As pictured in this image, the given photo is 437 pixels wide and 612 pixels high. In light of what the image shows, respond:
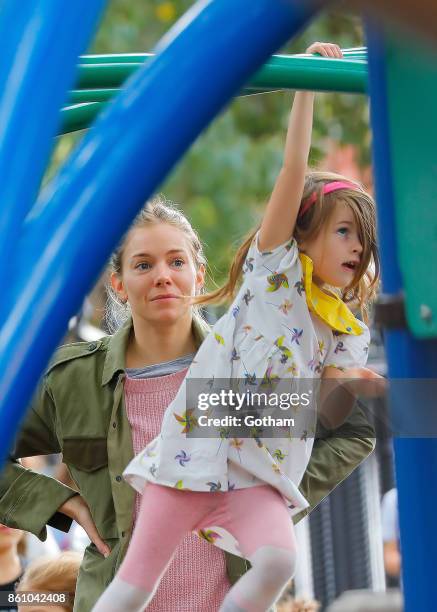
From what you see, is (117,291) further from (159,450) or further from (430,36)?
(430,36)

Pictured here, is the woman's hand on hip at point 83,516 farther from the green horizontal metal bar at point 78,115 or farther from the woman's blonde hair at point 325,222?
the green horizontal metal bar at point 78,115

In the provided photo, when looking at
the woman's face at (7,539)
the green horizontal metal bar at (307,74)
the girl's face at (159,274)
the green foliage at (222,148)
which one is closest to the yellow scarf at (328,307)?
the green horizontal metal bar at (307,74)

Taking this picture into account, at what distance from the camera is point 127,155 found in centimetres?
100

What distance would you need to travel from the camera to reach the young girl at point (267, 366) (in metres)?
1.67

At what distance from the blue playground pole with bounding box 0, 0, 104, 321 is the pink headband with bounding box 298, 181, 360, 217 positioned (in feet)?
2.33

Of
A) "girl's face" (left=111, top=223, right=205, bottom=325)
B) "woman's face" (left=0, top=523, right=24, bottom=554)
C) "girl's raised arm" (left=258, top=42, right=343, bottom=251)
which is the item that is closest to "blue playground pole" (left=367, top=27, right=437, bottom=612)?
"girl's raised arm" (left=258, top=42, right=343, bottom=251)

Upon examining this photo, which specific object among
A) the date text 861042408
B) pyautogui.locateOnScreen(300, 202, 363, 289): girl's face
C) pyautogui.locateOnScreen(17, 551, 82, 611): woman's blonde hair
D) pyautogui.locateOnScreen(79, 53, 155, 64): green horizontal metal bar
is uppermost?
pyautogui.locateOnScreen(79, 53, 155, 64): green horizontal metal bar

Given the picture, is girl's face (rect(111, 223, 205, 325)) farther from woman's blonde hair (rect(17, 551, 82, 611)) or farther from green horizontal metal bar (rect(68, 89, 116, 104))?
woman's blonde hair (rect(17, 551, 82, 611))

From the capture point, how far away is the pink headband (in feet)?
5.65

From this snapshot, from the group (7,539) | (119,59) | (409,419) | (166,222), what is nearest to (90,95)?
(119,59)

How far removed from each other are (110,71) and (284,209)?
324mm

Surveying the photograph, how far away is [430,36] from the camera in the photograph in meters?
0.98

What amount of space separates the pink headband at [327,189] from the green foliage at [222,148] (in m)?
4.50

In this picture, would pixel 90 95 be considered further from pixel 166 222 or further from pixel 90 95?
pixel 166 222
